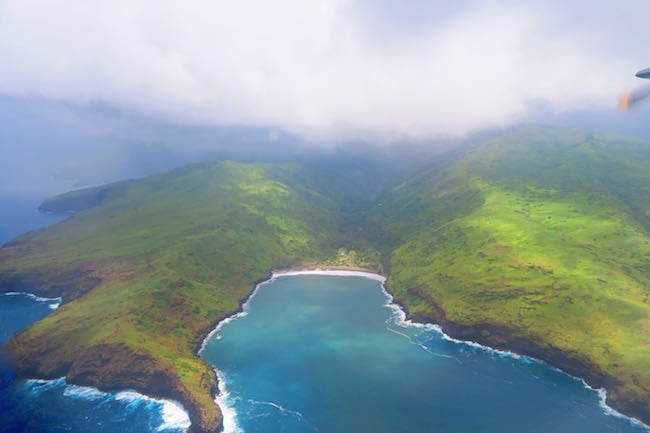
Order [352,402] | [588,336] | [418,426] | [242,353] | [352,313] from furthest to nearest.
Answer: [352,313] → [242,353] → [588,336] → [352,402] → [418,426]

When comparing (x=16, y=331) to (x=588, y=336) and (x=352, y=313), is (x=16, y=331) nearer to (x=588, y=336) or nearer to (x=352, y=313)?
(x=352, y=313)

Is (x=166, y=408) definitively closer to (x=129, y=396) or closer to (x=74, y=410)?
(x=129, y=396)

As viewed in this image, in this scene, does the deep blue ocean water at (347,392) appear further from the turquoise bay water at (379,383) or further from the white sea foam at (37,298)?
the white sea foam at (37,298)

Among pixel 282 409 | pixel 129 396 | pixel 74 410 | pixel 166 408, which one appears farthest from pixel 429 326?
pixel 74 410

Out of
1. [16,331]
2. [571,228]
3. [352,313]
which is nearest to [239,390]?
[352,313]

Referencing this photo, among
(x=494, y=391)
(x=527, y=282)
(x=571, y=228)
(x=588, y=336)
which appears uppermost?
(x=571, y=228)

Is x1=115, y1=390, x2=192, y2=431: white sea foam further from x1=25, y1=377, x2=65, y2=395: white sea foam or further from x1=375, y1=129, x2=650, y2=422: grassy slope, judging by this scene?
x1=375, y1=129, x2=650, y2=422: grassy slope

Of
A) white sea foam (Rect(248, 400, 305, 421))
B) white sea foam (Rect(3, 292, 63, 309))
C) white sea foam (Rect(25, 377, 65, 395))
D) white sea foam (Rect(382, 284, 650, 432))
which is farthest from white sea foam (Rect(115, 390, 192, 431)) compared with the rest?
white sea foam (Rect(3, 292, 63, 309))
